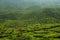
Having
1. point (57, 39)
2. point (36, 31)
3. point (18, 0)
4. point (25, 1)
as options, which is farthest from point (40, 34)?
point (18, 0)

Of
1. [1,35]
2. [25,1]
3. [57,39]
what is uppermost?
[25,1]

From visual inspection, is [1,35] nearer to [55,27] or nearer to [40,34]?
[40,34]

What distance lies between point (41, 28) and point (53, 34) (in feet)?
8.92

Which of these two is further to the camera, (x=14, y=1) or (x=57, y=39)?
(x=14, y=1)

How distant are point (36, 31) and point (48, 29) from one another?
1.79 m

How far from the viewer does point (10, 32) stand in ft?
63.1

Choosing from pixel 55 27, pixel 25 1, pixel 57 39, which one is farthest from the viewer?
pixel 25 1

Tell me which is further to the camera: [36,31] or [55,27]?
[55,27]

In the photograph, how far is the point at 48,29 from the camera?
20391mm

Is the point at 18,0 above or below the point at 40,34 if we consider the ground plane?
above

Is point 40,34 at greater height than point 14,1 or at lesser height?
lesser

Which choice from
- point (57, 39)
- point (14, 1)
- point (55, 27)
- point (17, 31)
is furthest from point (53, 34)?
point (14, 1)

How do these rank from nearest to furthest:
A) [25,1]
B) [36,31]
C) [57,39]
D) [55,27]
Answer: [57,39]
[36,31]
[55,27]
[25,1]

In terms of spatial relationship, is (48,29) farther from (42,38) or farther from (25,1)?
(25,1)
